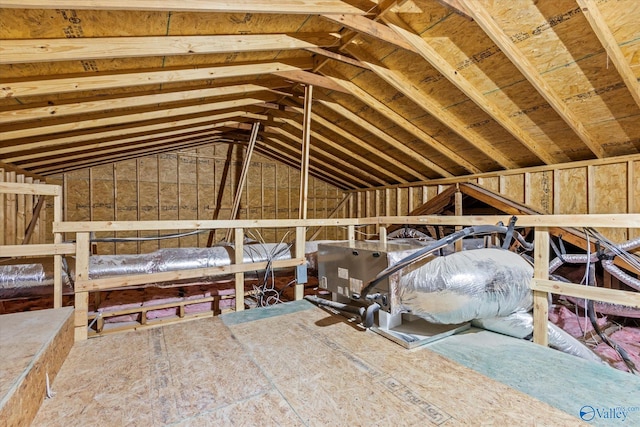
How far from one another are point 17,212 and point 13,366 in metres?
4.51

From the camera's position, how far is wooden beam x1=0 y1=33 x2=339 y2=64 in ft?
6.42

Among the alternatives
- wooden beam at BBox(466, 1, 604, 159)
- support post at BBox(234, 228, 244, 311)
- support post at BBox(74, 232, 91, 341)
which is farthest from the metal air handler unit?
wooden beam at BBox(466, 1, 604, 159)

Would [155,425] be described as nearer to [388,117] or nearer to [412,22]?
[412,22]

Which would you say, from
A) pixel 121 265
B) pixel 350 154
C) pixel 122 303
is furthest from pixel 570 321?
pixel 122 303

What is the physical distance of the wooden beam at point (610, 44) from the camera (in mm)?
2270

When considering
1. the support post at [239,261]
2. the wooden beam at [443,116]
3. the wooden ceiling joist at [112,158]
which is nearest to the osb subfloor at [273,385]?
the support post at [239,261]

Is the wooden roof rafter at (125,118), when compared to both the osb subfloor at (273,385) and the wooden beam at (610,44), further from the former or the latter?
the wooden beam at (610,44)

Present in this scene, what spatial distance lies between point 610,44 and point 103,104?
4590mm

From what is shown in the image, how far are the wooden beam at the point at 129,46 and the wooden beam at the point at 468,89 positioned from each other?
98cm

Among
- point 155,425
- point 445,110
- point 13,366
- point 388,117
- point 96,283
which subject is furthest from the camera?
point 388,117

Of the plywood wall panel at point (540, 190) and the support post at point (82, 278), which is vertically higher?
the plywood wall panel at point (540, 190)

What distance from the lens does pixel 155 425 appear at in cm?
99

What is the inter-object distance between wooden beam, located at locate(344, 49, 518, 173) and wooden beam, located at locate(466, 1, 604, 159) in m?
1.05

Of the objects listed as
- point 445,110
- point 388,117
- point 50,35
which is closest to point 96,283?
point 50,35
